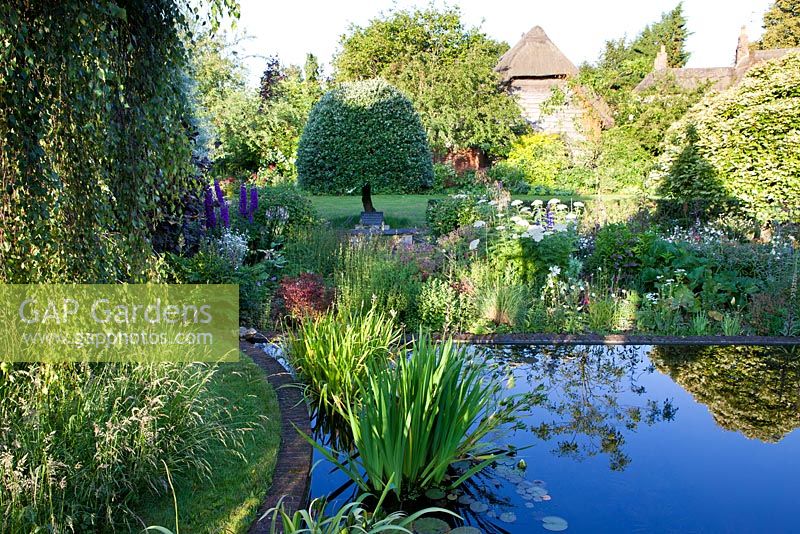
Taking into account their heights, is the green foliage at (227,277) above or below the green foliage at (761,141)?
below

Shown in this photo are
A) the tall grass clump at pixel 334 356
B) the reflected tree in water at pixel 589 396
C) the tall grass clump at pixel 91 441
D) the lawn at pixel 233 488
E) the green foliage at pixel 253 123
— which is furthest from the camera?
the green foliage at pixel 253 123

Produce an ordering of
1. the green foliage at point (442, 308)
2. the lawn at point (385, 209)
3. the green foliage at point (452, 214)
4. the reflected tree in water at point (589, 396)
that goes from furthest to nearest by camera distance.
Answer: the lawn at point (385, 209) < the green foliage at point (452, 214) < the green foliage at point (442, 308) < the reflected tree in water at point (589, 396)

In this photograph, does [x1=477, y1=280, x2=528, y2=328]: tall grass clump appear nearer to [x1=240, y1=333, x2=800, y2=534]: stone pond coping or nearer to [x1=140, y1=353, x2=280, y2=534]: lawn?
[x1=240, y1=333, x2=800, y2=534]: stone pond coping

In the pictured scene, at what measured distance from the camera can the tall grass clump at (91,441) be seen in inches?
94.0

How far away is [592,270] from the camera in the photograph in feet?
23.7

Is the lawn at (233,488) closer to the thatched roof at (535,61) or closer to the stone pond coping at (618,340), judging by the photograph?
the stone pond coping at (618,340)

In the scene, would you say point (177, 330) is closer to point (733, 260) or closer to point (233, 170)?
point (733, 260)

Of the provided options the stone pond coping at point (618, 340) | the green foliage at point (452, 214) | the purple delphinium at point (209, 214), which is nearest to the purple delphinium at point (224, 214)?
the purple delphinium at point (209, 214)

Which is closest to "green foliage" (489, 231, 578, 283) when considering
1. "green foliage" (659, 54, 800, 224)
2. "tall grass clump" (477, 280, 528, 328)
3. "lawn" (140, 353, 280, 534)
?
"tall grass clump" (477, 280, 528, 328)

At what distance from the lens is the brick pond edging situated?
9.28 feet

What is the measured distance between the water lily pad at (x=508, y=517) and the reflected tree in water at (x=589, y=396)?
734 mm

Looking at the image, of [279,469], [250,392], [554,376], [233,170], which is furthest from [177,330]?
[233,170]

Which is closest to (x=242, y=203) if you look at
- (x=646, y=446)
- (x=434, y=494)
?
(x=434, y=494)

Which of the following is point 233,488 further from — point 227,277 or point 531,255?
point 531,255
